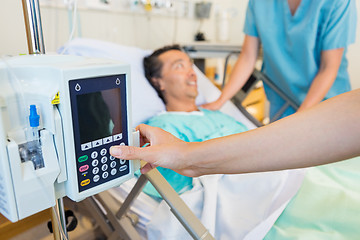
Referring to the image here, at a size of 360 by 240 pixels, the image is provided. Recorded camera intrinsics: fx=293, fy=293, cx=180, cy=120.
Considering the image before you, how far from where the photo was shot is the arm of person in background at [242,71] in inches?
68.4

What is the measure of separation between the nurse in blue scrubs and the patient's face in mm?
207

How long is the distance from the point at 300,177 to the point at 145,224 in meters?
0.59

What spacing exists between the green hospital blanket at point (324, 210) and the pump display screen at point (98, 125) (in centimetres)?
59

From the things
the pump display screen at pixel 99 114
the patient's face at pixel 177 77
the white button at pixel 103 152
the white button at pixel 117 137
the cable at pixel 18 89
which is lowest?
the patient's face at pixel 177 77

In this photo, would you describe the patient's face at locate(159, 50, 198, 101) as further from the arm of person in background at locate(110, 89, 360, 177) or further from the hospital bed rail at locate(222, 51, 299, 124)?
the arm of person in background at locate(110, 89, 360, 177)

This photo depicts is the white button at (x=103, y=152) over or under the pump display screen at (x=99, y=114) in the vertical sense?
under

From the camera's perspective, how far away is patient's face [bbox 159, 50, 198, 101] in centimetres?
159

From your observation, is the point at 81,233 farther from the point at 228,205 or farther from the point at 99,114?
the point at 99,114

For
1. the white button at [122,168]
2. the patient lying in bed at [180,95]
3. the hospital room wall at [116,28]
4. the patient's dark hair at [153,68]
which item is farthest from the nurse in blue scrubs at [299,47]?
the white button at [122,168]

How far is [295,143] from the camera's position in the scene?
0.59m

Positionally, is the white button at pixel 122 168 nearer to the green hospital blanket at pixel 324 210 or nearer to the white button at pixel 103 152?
the white button at pixel 103 152

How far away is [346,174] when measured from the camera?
45.5 inches

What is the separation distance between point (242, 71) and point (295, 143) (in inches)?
49.1

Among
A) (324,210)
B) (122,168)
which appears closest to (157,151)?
(122,168)
